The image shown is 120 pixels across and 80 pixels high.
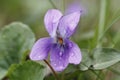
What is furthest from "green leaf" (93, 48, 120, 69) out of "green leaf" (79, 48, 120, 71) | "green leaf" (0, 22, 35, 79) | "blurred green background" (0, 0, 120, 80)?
"blurred green background" (0, 0, 120, 80)

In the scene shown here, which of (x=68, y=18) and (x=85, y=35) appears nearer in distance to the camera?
(x=68, y=18)

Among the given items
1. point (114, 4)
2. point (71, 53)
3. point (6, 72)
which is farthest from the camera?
point (114, 4)

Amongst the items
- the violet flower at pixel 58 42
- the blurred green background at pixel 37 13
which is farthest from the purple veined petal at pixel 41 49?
the blurred green background at pixel 37 13

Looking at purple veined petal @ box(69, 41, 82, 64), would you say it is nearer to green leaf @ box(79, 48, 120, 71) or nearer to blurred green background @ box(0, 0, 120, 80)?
green leaf @ box(79, 48, 120, 71)

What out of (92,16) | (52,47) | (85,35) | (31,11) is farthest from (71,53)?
(31,11)

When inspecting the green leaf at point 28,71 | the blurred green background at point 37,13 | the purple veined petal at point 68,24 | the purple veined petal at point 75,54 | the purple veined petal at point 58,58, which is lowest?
the blurred green background at point 37,13

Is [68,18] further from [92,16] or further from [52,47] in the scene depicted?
[92,16]

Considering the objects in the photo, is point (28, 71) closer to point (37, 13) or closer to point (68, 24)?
point (68, 24)

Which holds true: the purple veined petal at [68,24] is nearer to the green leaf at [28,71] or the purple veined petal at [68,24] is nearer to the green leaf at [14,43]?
the green leaf at [28,71]
